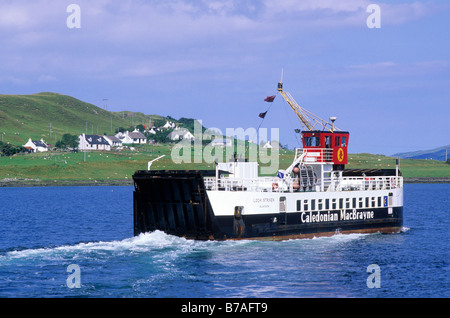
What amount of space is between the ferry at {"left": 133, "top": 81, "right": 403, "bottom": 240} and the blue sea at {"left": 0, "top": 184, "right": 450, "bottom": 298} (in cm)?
116

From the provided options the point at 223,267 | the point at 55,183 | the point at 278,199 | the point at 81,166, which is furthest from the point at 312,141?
the point at 81,166

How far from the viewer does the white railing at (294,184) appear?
48281 mm

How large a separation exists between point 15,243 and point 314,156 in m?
26.8

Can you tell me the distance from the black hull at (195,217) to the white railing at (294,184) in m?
2.12

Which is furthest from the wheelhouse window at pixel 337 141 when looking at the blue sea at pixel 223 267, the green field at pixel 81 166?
the green field at pixel 81 166

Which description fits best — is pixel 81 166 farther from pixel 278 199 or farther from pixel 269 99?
pixel 278 199

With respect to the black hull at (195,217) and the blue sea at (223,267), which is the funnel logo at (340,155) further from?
the blue sea at (223,267)

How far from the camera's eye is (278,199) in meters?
49.2

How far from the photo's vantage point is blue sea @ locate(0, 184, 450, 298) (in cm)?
3388

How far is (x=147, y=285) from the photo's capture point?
113 feet

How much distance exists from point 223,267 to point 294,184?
18.3 m

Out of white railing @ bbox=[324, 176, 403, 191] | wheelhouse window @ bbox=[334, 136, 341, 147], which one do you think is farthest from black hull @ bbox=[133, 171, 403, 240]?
wheelhouse window @ bbox=[334, 136, 341, 147]

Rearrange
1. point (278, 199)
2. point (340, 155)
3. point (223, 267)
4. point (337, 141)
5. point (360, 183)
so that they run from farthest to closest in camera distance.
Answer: point (337, 141) < point (360, 183) < point (340, 155) < point (278, 199) < point (223, 267)

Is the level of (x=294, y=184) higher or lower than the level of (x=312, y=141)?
lower
